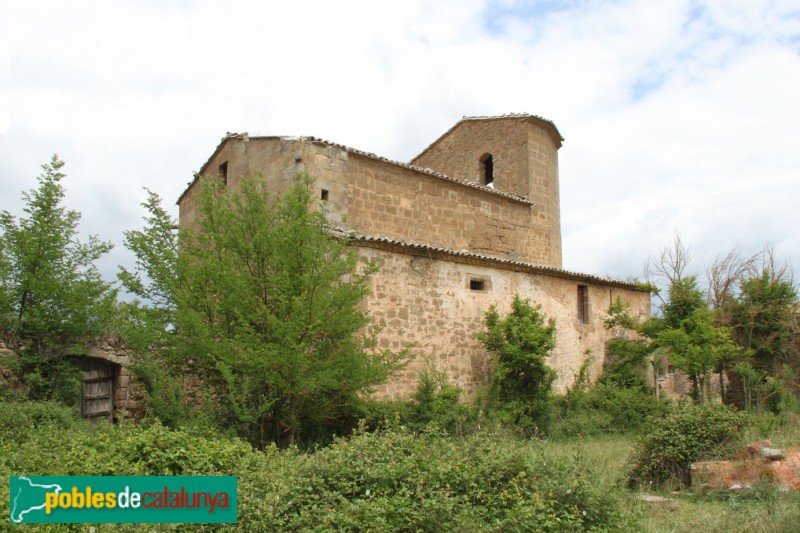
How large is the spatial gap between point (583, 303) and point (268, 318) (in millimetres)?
10547

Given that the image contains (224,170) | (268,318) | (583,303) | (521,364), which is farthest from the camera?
(583,303)

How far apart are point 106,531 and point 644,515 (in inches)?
221

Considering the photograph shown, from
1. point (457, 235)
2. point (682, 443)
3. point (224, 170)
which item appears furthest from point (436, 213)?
point (682, 443)

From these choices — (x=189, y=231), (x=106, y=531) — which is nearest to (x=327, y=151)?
(x=189, y=231)

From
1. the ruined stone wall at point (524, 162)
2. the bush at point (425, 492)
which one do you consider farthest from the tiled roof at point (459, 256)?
the bush at point (425, 492)

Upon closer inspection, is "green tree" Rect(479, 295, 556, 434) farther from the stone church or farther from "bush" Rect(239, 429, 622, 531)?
"bush" Rect(239, 429, 622, 531)

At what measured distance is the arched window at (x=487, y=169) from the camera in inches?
787

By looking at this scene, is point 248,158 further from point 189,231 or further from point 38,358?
point 38,358

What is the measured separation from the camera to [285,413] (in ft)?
32.6

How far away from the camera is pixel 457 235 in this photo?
16.0m

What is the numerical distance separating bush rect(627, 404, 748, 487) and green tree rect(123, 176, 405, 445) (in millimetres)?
4300

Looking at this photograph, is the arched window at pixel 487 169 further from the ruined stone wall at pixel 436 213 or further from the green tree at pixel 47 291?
the green tree at pixel 47 291

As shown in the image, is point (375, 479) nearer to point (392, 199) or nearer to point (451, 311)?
point (451, 311)

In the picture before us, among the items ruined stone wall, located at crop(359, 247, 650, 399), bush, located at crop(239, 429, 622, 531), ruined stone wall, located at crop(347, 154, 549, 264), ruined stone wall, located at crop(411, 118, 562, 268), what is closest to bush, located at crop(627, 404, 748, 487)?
bush, located at crop(239, 429, 622, 531)
